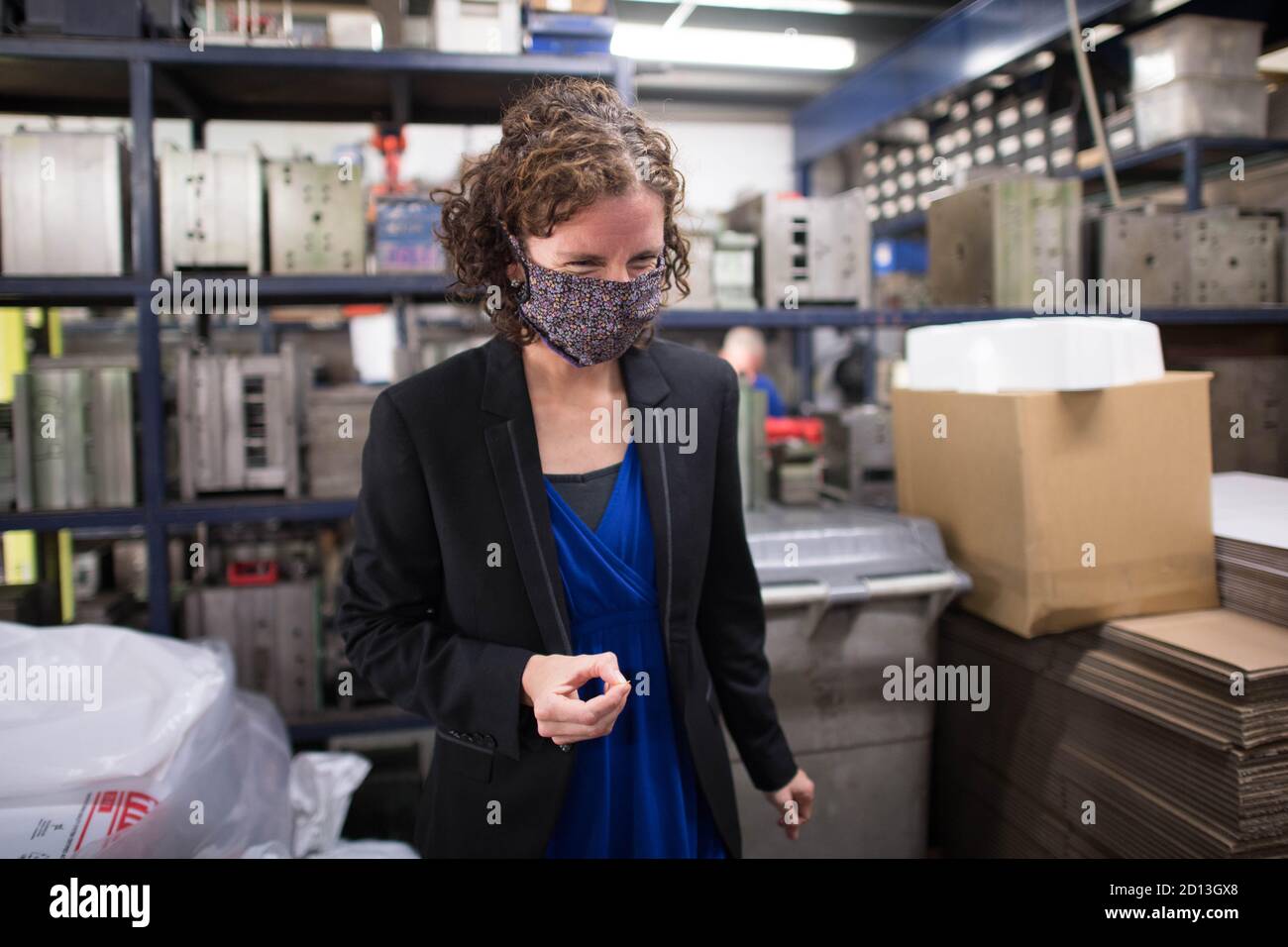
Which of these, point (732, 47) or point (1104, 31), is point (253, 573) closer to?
point (1104, 31)

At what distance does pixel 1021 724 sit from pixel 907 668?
26 centimetres

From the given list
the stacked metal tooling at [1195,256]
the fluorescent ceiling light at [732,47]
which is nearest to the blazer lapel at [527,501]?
the stacked metal tooling at [1195,256]

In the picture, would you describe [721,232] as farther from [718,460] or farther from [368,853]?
[368,853]

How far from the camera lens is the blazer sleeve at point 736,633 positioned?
4.12 ft

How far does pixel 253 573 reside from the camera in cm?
252

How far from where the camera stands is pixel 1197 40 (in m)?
1.97

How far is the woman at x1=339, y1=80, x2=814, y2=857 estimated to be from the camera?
1.05m

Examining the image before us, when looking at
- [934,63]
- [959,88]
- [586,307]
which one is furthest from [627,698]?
[934,63]

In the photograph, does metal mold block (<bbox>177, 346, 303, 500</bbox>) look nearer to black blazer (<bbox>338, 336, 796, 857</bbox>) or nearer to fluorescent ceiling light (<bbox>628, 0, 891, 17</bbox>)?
black blazer (<bbox>338, 336, 796, 857</bbox>)

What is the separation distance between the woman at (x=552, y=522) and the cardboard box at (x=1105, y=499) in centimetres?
77

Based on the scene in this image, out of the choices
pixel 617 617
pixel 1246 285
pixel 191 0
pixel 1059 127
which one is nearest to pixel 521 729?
pixel 617 617

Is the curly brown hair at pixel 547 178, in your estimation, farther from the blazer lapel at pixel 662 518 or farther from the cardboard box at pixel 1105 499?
the cardboard box at pixel 1105 499

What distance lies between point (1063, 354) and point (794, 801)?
1002mm

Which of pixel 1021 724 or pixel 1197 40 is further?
pixel 1197 40
